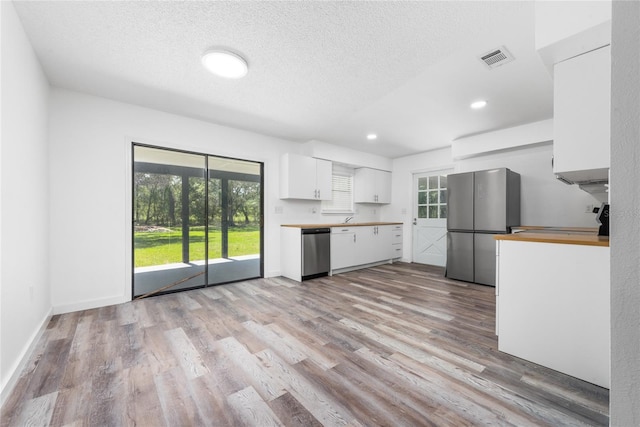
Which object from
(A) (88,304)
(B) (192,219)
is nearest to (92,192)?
(B) (192,219)

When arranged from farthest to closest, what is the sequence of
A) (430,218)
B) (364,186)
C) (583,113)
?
(364,186), (430,218), (583,113)

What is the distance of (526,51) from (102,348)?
418 cm

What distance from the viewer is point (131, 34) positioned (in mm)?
1990

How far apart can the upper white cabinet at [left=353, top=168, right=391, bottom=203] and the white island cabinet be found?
149 inches

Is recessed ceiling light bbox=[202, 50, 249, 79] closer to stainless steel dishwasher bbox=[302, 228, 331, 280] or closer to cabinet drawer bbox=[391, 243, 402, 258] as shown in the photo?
stainless steel dishwasher bbox=[302, 228, 331, 280]

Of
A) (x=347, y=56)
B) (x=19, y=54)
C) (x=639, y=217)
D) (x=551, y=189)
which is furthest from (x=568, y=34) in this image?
(x=19, y=54)

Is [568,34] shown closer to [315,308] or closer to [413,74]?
[413,74]

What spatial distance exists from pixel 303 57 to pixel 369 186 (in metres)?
3.79

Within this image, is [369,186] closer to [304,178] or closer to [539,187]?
[304,178]

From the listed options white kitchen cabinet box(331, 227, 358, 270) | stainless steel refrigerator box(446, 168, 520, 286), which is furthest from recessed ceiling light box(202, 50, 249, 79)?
stainless steel refrigerator box(446, 168, 520, 286)

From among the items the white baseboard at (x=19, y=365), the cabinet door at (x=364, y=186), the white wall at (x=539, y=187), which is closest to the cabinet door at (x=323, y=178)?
the cabinet door at (x=364, y=186)

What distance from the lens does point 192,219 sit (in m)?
3.77

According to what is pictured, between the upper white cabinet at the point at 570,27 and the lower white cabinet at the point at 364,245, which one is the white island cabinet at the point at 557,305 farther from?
the lower white cabinet at the point at 364,245

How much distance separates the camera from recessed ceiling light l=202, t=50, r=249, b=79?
218 centimetres
